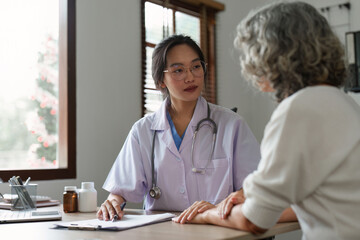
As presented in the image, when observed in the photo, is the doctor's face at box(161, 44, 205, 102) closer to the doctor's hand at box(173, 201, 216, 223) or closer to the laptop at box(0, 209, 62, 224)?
the doctor's hand at box(173, 201, 216, 223)

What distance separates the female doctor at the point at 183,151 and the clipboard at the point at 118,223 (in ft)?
0.62

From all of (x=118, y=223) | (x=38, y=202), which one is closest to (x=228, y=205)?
(x=118, y=223)

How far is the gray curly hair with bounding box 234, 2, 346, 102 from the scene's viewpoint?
99 cm

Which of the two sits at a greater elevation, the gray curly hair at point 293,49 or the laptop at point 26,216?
the gray curly hair at point 293,49

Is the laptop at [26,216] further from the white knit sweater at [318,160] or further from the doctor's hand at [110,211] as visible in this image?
the white knit sweater at [318,160]

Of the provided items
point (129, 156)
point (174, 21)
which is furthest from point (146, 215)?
point (174, 21)

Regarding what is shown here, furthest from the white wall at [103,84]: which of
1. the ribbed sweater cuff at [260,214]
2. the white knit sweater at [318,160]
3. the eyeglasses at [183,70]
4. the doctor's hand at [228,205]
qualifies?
the white knit sweater at [318,160]

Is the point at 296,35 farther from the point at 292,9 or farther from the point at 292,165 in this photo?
the point at 292,165

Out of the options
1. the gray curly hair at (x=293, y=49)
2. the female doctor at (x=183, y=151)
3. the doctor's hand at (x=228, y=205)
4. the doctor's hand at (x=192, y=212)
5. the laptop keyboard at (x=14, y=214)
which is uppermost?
the gray curly hair at (x=293, y=49)

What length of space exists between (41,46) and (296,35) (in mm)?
3275

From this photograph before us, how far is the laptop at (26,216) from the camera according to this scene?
Result: 153 cm

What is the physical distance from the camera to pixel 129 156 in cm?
192

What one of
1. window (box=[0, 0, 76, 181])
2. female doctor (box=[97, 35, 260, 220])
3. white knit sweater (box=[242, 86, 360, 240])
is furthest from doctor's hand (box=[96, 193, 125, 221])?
window (box=[0, 0, 76, 181])

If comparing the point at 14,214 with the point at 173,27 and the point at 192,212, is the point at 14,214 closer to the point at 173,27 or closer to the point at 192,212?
the point at 192,212
